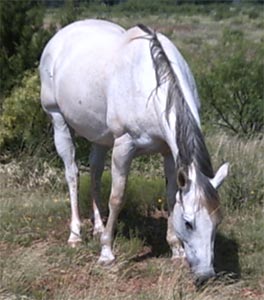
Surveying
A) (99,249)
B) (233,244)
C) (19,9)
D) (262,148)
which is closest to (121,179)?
(99,249)

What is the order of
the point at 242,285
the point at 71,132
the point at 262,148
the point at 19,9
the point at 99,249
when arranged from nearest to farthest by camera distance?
the point at 242,285
the point at 99,249
the point at 71,132
the point at 262,148
the point at 19,9

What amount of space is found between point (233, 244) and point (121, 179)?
1.36 m

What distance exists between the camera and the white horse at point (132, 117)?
6727 mm

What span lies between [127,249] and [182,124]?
157 centimetres

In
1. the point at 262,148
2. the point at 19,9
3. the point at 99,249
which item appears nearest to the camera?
the point at 99,249

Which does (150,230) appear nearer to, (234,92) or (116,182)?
(116,182)

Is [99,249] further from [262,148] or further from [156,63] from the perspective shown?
[262,148]

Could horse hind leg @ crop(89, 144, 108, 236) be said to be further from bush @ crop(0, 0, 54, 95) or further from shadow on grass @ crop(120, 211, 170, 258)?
bush @ crop(0, 0, 54, 95)

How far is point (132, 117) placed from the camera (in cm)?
738

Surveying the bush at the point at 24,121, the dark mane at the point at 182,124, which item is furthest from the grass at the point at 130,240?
the dark mane at the point at 182,124

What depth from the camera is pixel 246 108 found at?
13117 millimetres

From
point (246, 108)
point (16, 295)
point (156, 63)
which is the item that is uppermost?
point (156, 63)

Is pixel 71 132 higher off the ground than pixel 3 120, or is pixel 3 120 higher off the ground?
pixel 71 132

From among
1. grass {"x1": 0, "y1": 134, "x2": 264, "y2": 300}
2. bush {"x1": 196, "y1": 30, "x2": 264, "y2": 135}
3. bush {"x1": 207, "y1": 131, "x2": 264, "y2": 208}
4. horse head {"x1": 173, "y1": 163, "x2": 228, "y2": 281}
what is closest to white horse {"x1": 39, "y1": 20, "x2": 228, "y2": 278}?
horse head {"x1": 173, "y1": 163, "x2": 228, "y2": 281}
